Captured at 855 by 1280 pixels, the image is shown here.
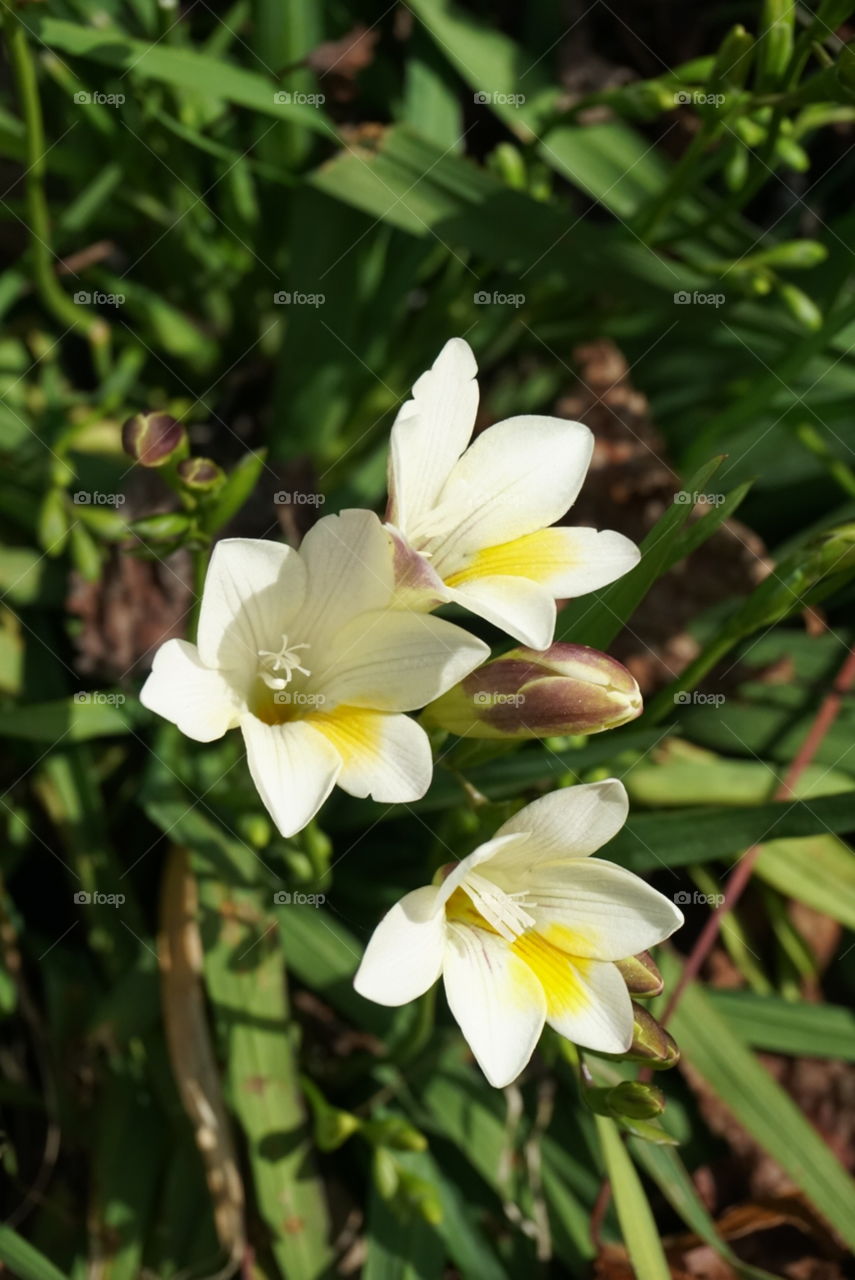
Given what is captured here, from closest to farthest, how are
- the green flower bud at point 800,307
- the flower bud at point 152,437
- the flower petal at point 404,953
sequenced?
the flower petal at point 404,953, the flower bud at point 152,437, the green flower bud at point 800,307

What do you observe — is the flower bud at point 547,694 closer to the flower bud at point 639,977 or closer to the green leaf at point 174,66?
the flower bud at point 639,977

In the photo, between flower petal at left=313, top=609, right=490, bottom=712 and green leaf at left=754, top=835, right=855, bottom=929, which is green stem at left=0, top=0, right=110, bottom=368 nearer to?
flower petal at left=313, top=609, right=490, bottom=712

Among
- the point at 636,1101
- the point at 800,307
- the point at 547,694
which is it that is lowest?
the point at 636,1101

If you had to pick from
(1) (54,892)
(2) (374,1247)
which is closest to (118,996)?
(1) (54,892)

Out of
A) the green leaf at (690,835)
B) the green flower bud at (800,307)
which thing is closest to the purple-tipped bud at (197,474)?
the green leaf at (690,835)

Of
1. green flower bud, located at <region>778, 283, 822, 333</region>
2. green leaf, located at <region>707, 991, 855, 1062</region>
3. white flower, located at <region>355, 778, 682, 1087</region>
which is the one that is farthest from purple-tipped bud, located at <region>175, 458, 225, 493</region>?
green leaf, located at <region>707, 991, 855, 1062</region>

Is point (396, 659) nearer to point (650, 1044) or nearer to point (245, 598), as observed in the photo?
point (245, 598)

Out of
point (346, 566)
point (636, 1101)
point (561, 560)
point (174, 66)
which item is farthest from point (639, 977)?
point (174, 66)
